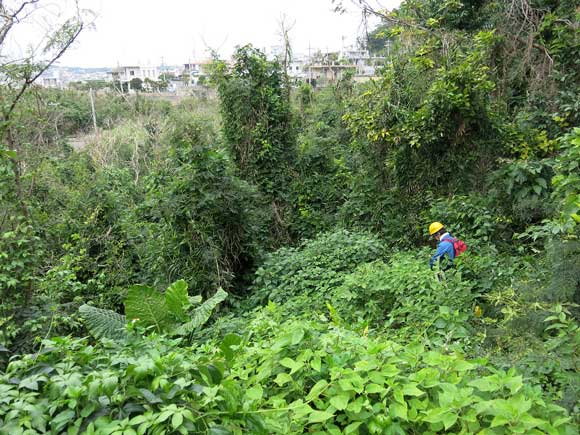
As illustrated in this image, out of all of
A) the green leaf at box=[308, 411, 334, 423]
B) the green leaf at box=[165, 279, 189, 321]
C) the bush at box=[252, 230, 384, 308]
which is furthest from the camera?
the bush at box=[252, 230, 384, 308]

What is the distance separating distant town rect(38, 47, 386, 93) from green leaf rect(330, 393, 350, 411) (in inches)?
254

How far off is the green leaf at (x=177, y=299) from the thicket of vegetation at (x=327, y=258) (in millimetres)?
26

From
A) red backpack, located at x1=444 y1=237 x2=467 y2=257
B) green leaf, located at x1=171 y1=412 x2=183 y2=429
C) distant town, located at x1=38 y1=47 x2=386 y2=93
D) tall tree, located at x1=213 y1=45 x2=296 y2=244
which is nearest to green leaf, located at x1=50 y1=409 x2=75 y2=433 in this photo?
green leaf, located at x1=171 y1=412 x2=183 y2=429

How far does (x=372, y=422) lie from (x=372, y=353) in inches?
13.1

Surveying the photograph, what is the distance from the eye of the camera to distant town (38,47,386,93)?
31.9 ft

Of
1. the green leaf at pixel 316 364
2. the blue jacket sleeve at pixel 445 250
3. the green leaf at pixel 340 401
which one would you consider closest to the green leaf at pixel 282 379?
the green leaf at pixel 316 364

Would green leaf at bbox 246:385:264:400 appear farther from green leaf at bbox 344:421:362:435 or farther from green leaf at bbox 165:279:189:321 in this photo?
green leaf at bbox 165:279:189:321

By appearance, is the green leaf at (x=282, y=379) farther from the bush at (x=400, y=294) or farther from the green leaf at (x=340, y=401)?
the bush at (x=400, y=294)

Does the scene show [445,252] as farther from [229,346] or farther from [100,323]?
[100,323]

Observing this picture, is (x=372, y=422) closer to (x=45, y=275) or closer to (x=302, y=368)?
(x=302, y=368)

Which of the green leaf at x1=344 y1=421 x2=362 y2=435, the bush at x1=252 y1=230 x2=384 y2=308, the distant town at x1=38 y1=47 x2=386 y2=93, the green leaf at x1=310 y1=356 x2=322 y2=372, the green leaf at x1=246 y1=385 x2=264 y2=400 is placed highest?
the distant town at x1=38 y1=47 x2=386 y2=93

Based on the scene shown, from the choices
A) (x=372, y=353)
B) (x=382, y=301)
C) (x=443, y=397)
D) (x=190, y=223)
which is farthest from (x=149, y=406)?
(x=190, y=223)

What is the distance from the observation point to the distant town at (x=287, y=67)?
9711 millimetres

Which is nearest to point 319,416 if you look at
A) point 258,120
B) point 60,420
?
point 60,420
